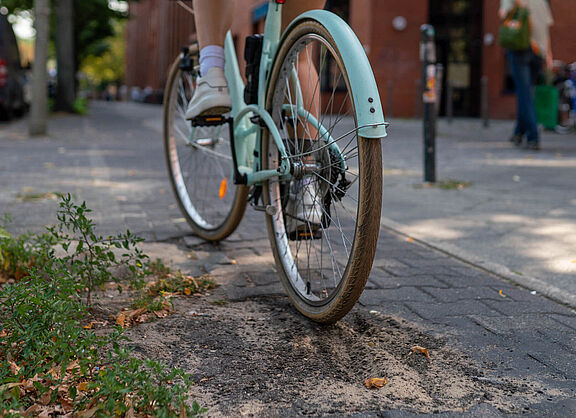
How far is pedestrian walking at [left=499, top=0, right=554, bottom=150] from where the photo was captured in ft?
29.5

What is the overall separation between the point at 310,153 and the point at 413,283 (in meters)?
0.87

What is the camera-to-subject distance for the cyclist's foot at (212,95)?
10.5 feet

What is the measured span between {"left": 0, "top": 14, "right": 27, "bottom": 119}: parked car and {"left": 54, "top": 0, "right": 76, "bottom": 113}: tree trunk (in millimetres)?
2568

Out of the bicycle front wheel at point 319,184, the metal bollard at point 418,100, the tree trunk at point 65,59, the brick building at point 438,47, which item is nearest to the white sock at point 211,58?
the bicycle front wheel at point 319,184

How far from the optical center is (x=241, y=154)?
127 inches

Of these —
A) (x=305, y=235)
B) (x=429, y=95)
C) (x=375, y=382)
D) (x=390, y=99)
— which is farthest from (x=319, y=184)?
(x=390, y=99)

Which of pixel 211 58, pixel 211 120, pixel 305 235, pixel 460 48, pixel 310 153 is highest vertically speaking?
pixel 460 48

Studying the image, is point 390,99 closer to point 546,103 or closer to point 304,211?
point 546,103

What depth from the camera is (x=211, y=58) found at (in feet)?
10.7

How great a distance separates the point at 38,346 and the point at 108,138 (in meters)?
10.6

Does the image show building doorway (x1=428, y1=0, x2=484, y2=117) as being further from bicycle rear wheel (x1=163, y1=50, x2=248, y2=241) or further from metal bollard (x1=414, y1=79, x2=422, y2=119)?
bicycle rear wheel (x1=163, y1=50, x2=248, y2=241)

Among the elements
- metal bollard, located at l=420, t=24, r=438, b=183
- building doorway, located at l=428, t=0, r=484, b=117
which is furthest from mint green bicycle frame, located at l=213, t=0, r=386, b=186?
building doorway, located at l=428, t=0, r=484, b=117

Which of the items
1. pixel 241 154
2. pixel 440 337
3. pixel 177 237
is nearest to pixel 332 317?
pixel 440 337

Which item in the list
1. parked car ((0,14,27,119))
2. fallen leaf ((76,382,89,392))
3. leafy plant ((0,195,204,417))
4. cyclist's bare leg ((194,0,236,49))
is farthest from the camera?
parked car ((0,14,27,119))
